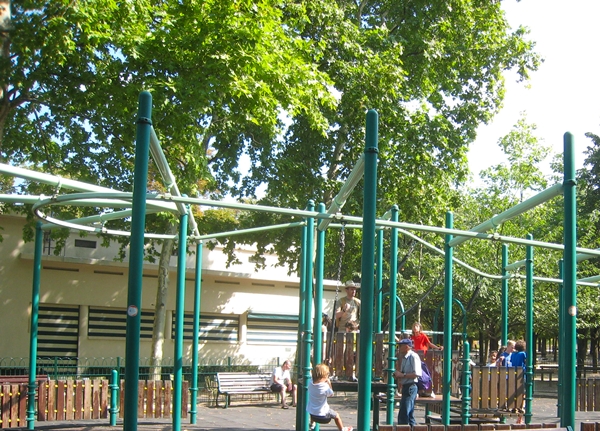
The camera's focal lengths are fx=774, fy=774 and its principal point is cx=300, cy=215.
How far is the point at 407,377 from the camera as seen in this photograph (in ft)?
37.5

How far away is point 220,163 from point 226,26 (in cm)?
848

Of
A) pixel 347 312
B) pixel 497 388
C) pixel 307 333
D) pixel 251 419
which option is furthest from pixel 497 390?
pixel 251 419

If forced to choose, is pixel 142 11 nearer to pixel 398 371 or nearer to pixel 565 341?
pixel 398 371

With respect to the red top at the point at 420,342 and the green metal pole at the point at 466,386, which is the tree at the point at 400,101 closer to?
the red top at the point at 420,342

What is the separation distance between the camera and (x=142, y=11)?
16922 mm

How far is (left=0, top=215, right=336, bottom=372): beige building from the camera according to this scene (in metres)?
24.6

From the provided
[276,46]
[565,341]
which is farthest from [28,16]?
[565,341]

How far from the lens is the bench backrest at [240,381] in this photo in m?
19.8

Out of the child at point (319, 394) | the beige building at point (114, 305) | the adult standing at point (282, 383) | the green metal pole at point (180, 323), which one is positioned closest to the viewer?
the child at point (319, 394)

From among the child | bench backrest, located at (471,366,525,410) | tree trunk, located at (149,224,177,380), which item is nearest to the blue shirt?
bench backrest, located at (471,366,525,410)

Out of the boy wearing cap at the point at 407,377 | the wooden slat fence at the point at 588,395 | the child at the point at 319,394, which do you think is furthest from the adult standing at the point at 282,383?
the child at the point at 319,394

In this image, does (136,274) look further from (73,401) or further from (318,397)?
(73,401)

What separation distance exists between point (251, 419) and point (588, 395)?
8387 mm

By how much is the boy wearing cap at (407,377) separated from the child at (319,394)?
153 cm
